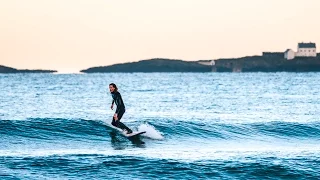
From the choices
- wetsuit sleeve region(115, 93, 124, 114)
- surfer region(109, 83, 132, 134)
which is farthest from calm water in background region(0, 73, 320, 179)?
wetsuit sleeve region(115, 93, 124, 114)

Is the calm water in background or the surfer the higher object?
the surfer

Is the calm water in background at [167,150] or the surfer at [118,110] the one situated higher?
the surfer at [118,110]

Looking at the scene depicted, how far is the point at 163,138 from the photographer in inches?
1023

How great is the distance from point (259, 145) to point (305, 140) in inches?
160

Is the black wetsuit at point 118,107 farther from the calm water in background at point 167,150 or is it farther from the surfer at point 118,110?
the calm water in background at point 167,150

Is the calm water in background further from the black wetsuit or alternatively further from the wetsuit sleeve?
the wetsuit sleeve

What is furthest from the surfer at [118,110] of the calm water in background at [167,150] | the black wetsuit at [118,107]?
the calm water in background at [167,150]

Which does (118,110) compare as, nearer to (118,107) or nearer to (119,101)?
(118,107)

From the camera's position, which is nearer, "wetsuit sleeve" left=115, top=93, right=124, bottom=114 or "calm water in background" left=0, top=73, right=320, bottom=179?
"calm water in background" left=0, top=73, right=320, bottom=179

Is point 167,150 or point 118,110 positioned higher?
point 118,110

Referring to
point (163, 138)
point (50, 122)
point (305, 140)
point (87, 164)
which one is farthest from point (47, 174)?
Answer: point (305, 140)

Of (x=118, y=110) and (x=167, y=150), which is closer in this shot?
(x=167, y=150)

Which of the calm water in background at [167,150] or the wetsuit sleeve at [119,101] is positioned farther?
the wetsuit sleeve at [119,101]

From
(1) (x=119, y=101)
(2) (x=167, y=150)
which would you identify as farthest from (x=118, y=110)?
(2) (x=167, y=150)
